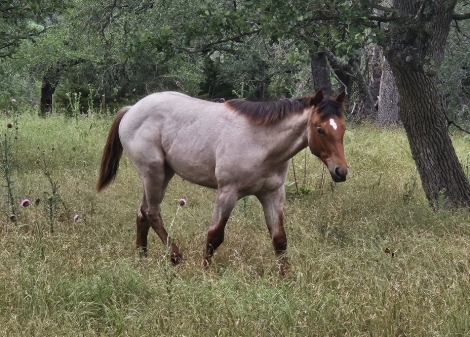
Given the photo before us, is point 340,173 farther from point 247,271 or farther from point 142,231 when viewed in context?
point 142,231

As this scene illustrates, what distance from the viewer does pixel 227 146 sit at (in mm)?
5391

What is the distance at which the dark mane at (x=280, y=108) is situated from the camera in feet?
16.1

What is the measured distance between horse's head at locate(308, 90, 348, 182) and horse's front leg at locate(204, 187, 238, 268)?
83 centimetres

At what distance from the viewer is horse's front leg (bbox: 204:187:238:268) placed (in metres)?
5.30

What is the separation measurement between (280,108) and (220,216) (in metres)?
1.04

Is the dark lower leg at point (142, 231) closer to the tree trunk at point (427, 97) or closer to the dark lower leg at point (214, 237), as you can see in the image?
the dark lower leg at point (214, 237)

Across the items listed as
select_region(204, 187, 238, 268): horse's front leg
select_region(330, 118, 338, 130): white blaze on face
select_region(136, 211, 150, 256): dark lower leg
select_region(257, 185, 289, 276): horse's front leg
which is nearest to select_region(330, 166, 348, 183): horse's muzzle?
select_region(330, 118, 338, 130): white blaze on face

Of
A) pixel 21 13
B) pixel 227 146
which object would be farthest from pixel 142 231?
pixel 21 13

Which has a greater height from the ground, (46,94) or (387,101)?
(387,101)

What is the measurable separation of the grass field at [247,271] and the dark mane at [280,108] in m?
1.10

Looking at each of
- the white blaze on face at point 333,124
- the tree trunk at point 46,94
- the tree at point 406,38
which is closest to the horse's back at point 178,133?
the tree at point 406,38

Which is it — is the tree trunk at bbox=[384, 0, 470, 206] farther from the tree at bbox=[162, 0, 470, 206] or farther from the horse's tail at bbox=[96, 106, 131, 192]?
the horse's tail at bbox=[96, 106, 131, 192]

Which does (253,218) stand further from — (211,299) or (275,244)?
(211,299)

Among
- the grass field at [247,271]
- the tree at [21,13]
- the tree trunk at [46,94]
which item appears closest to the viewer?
the grass field at [247,271]
